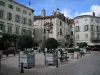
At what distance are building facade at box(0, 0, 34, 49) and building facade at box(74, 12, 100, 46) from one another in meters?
25.1

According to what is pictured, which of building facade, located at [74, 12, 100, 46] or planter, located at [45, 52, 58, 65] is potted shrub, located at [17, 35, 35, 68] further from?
building facade, located at [74, 12, 100, 46]

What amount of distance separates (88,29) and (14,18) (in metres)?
33.0

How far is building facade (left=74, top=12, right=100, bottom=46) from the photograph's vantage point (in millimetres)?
69625

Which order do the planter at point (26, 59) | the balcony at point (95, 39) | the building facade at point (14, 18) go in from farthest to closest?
the balcony at point (95, 39) → the building facade at point (14, 18) → the planter at point (26, 59)

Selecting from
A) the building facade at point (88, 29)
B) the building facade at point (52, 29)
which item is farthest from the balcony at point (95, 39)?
the building facade at point (52, 29)

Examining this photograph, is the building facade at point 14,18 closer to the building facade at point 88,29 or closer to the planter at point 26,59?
the planter at point 26,59

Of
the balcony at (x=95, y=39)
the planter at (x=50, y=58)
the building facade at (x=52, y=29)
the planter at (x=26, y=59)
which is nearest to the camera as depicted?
the planter at (x=26, y=59)

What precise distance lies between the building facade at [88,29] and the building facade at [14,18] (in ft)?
82.5

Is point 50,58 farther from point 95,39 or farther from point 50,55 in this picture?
point 95,39

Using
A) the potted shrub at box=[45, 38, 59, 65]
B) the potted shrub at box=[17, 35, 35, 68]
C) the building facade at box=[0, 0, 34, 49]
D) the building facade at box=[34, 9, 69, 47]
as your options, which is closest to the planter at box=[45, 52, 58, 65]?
the potted shrub at box=[45, 38, 59, 65]

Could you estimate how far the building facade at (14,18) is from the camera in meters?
41.1

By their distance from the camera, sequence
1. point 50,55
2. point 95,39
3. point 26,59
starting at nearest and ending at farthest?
point 26,59
point 50,55
point 95,39

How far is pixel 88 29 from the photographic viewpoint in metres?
69.8

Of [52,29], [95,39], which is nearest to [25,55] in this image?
[52,29]
